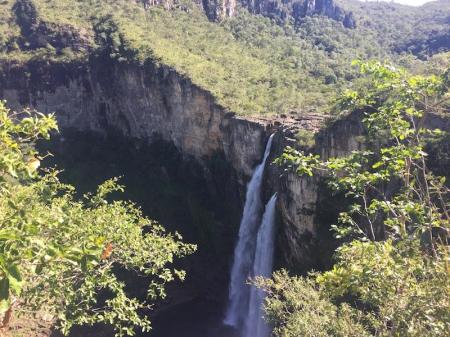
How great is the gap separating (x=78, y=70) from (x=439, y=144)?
34054 millimetres

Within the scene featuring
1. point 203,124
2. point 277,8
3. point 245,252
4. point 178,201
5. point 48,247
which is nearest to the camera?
point 48,247

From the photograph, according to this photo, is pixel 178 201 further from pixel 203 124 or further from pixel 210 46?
pixel 210 46

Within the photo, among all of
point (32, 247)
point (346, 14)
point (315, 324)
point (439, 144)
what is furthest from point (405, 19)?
point (32, 247)

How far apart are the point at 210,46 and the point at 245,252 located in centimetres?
2689

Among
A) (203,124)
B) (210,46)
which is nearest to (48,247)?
(203,124)

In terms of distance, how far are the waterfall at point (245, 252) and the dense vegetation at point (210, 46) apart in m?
6.31

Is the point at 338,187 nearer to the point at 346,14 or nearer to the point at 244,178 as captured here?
the point at 244,178

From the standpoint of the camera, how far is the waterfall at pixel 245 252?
87.4ft

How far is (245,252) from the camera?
90.3 ft

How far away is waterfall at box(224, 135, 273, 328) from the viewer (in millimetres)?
26625

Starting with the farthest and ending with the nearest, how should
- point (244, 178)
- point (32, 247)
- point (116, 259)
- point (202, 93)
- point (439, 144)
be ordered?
point (202, 93) < point (244, 178) < point (439, 144) < point (116, 259) < point (32, 247)

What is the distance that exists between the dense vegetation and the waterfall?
6313 mm

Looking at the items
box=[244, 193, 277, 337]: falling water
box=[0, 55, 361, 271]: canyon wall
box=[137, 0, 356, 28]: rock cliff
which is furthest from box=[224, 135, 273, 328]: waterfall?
box=[137, 0, 356, 28]: rock cliff

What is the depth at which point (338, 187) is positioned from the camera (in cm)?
625
